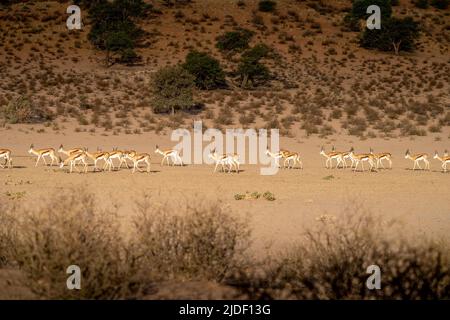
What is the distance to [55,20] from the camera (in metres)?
65.2

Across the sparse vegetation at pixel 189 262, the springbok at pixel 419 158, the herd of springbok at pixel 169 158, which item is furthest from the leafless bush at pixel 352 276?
the springbok at pixel 419 158

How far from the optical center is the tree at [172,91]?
37625 mm

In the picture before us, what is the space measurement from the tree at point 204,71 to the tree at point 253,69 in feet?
6.58

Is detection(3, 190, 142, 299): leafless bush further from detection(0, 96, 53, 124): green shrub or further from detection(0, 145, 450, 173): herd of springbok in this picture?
detection(0, 96, 53, 124): green shrub

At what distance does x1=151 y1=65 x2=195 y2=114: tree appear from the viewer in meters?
37.6

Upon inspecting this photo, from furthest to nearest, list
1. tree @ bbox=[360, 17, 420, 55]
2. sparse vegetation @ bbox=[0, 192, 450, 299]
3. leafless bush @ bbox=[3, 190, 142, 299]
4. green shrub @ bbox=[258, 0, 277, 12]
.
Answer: green shrub @ bbox=[258, 0, 277, 12] < tree @ bbox=[360, 17, 420, 55] < sparse vegetation @ bbox=[0, 192, 450, 299] < leafless bush @ bbox=[3, 190, 142, 299]

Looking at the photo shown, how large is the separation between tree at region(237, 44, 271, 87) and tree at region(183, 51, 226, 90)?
201 cm

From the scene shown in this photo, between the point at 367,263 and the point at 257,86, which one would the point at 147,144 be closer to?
the point at 257,86

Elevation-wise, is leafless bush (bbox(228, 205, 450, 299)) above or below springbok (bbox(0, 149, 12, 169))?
below

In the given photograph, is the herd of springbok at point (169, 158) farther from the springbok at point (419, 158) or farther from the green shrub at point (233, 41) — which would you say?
the green shrub at point (233, 41)

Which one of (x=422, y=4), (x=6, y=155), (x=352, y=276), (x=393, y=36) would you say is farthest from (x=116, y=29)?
(x=352, y=276)

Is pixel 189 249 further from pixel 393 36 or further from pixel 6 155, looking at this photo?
pixel 393 36

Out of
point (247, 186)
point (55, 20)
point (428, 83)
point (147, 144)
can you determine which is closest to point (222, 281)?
point (247, 186)

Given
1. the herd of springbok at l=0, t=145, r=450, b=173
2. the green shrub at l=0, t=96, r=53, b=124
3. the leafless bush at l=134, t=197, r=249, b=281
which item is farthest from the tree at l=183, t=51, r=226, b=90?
the leafless bush at l=134, t=197, r=249, b=281
